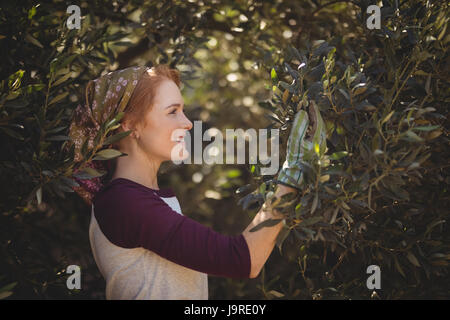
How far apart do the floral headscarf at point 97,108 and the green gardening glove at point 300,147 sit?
26.9 inches

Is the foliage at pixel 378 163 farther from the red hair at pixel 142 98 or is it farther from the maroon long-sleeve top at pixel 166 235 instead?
the red hair at pixel 142 98

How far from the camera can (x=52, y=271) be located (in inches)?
101

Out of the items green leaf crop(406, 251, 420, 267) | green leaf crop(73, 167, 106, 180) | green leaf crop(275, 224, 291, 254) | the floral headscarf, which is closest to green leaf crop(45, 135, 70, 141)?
the floral headscarf

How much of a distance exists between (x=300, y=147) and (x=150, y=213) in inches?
22.4

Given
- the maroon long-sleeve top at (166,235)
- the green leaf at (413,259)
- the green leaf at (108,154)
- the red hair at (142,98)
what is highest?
the red hair at (142,98)

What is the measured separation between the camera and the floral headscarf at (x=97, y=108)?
2080mm

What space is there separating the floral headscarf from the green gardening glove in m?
0.68

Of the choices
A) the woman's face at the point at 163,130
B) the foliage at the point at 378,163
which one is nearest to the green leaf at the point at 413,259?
the foliage at the point at 378,163

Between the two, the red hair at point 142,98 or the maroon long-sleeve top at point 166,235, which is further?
the red hair at point 142,98

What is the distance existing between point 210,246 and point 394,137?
71 cm

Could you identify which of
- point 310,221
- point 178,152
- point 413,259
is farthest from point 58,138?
point 413,259

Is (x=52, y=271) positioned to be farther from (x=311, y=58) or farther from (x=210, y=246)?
(x=311, y=58)

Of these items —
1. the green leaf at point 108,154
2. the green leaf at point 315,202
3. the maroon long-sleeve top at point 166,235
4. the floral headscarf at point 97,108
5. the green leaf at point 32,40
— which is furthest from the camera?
the green leaf at point 32,40
